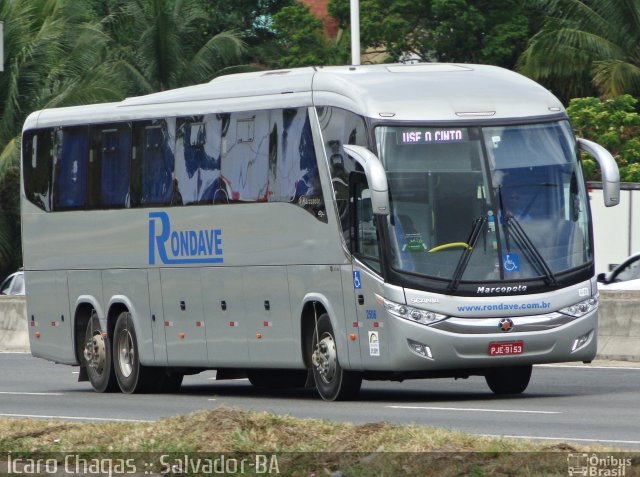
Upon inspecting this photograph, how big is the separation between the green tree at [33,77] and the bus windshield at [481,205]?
29316 mm

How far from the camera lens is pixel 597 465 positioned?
9.58 meters

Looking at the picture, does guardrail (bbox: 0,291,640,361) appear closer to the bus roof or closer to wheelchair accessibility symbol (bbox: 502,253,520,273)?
the bus roof

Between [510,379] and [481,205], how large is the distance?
2354mm

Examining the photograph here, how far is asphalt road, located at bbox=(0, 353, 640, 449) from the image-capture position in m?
14.6

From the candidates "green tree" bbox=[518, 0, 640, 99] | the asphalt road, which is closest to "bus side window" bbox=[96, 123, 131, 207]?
the asphalt road

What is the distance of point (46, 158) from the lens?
75.6 feet

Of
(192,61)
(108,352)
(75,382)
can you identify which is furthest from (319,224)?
(192,61)

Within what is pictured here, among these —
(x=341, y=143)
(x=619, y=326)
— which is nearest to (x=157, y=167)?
(x=341, y=143)

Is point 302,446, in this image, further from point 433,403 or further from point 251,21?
point 251,21

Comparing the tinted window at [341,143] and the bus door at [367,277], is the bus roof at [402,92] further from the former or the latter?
the bus door at [367,277]

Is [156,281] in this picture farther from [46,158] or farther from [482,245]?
[482,245]

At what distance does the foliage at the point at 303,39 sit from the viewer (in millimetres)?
50353

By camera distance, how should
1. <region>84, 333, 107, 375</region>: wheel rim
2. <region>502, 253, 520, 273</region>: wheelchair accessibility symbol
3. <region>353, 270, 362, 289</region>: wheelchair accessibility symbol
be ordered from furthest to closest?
1. <region>84, 333, 107, 375</region>: wheel rim
2. <region>353, 270, 362, 289</region>: wheelchair accessibility symbol
3. <region>502, 253, 520, 273</region>: wheelchair accessibility symbol

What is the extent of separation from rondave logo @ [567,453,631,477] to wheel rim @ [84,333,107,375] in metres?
12.8
